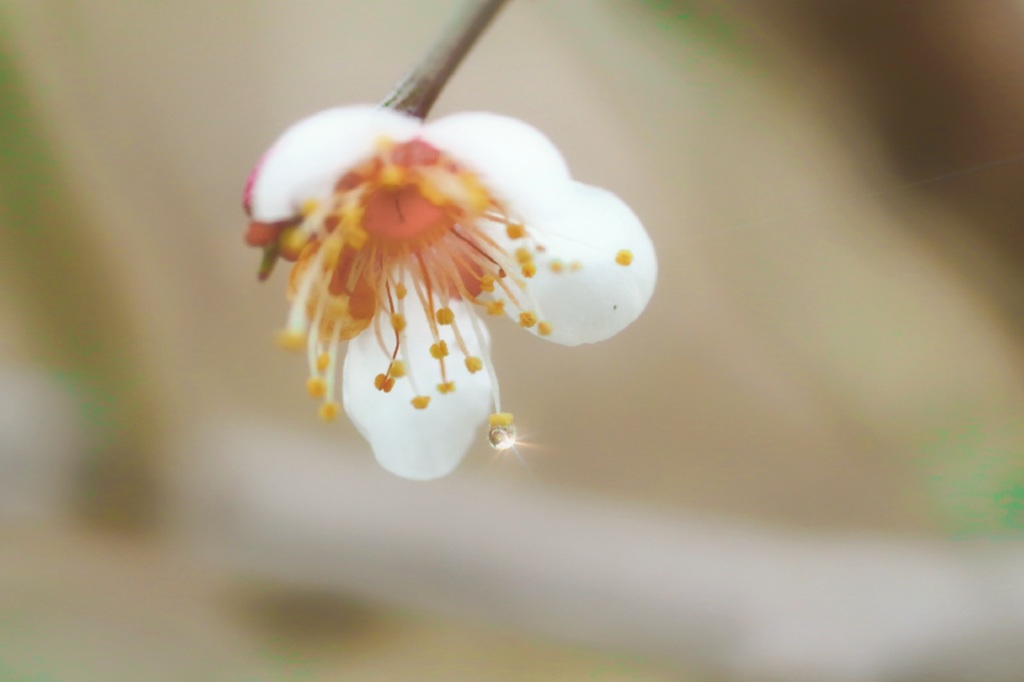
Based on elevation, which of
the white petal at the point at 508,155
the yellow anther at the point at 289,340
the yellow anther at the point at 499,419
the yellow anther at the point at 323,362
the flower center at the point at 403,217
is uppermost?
the flower center at the point at 403,217

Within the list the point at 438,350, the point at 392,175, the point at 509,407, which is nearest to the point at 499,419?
the point at 438,350


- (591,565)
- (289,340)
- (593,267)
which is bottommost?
(289,340)

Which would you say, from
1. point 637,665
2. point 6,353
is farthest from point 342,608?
point 6,353

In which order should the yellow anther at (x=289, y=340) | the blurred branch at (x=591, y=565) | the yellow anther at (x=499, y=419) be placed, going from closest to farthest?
the yellow anther at (x=289, y=340) → the yellow anther at (x=499, y=419) → the blurred branch at (x=591, y=565)

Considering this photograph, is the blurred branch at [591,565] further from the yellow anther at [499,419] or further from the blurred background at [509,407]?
the yellow anther at [499,419]

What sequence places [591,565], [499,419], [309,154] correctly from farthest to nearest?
[591,565]
[499,419]
[309,154]

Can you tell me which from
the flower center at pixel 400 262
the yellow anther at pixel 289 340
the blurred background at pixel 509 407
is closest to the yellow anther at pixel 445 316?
the flower center at pixel 400 262

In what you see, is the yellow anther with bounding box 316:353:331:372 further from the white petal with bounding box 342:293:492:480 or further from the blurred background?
the blurred background

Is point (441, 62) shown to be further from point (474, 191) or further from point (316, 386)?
point (316, 386)
